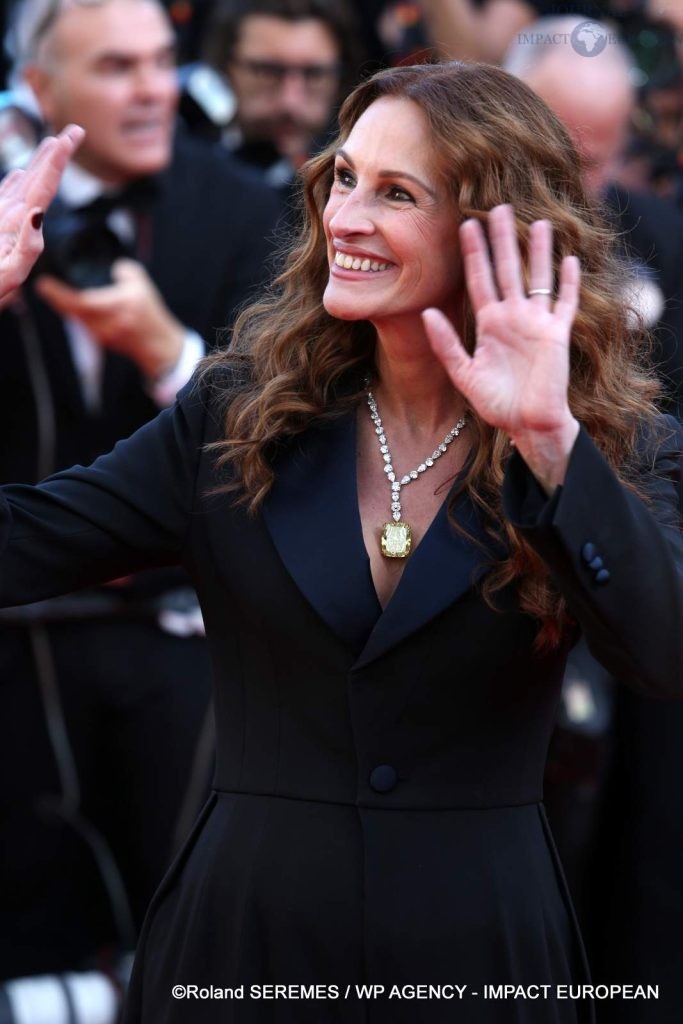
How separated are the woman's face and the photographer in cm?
163

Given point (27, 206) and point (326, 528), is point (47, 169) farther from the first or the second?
point (326, 528)

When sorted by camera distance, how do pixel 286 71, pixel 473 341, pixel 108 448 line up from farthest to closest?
pixel 286 71 → pixel 108 448 → pixel 473 341

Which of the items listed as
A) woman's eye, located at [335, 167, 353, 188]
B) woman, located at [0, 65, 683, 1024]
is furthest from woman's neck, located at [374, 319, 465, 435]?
woman's eye, located at [335, 167, 353, 188]

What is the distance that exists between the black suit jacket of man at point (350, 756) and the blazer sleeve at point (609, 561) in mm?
90

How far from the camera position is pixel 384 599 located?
8.64 ft

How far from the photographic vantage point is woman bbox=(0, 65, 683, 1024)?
2.57 metres

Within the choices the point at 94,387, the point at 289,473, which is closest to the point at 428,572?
the point at 289,473

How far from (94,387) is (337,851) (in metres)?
2.13

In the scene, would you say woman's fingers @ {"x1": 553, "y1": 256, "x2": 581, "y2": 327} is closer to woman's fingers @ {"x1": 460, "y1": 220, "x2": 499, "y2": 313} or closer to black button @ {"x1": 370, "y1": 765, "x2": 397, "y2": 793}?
woman's fingers @ {"x1": 460, "y1": 220, "x2": 499, "y2": 313}

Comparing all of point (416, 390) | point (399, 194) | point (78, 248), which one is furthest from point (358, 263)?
point (78, 248)

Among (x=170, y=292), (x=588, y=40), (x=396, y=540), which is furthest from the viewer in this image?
(x=170, y=292)

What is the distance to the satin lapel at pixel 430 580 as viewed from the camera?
2.56 meters

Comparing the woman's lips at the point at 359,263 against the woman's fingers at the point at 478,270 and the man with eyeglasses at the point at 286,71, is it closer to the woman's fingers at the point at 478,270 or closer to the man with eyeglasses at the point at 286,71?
the woman's fingers at the point at 478,270

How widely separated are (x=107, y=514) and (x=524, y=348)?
27.8 inches
